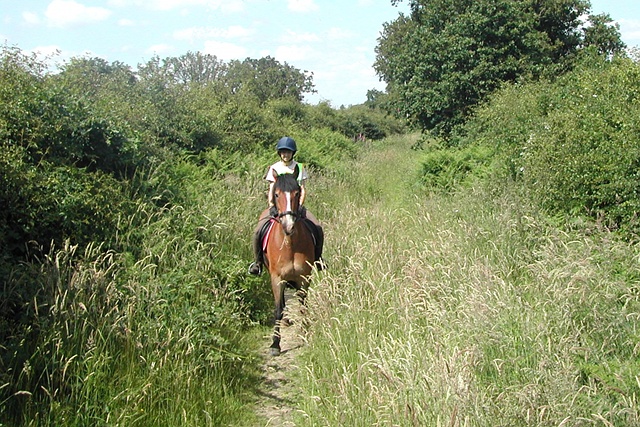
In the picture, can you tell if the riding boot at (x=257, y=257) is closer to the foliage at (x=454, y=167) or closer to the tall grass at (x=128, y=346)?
the tall grass at (x=128, y=346)

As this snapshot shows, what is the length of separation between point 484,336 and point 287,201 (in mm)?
3231

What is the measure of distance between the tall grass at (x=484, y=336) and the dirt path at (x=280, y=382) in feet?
0.76

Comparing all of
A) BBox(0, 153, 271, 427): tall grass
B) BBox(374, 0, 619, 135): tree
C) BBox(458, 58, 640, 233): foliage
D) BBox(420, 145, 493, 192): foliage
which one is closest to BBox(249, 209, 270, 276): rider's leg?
BBox(0, 153, 271, 427): tall grass

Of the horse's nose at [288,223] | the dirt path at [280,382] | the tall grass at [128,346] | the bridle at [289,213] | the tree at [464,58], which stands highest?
the tree at [464,58]

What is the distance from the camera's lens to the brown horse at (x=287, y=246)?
22.6 feet

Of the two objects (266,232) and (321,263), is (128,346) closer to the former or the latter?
(321,263)

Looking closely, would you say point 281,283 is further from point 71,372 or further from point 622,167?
point 622,167

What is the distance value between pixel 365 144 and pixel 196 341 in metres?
29.6

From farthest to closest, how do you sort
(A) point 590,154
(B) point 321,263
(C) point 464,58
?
(C) point 464,58 < (A) point 590,154 < (B) point 321,263

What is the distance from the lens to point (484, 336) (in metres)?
4.38

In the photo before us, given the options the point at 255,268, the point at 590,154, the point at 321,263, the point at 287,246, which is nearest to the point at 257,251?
the point at 255,268

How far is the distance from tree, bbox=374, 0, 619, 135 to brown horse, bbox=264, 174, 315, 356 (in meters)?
13.3

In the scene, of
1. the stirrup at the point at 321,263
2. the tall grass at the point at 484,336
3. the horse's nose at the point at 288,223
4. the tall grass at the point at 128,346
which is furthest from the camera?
the stirrup at the point at 321,263

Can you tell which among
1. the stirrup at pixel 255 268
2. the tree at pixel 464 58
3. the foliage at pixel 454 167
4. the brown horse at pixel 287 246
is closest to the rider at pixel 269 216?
the stirrup at pixel 255 268
